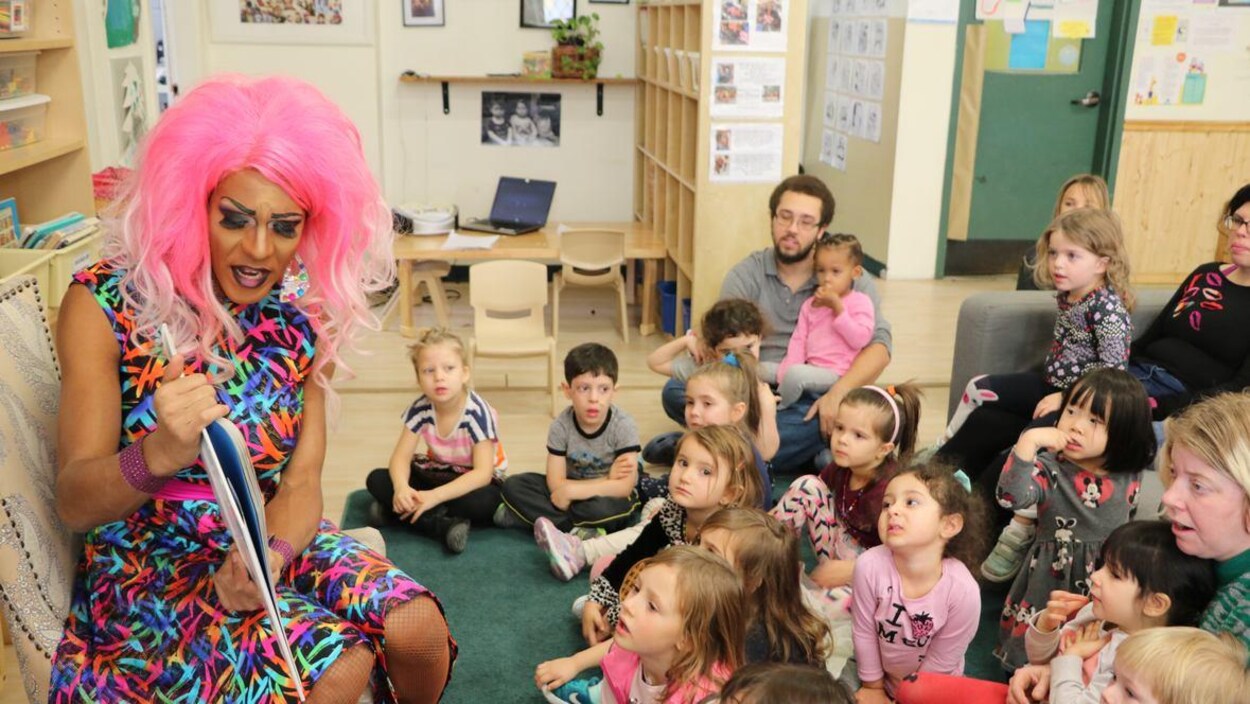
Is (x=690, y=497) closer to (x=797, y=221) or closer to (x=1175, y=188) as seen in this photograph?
(x=797, y=221)

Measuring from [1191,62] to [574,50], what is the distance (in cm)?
325

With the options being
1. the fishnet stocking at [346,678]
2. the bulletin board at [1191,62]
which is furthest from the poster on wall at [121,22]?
the bulletin board at [1191,62]

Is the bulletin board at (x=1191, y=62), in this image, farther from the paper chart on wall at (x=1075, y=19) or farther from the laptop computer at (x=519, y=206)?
the laptop computer at (x=519, y=206)

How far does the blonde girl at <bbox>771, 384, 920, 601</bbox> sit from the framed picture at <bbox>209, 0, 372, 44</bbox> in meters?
3.87

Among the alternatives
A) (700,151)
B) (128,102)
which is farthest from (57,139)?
(700,151)

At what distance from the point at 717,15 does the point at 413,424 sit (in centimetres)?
205

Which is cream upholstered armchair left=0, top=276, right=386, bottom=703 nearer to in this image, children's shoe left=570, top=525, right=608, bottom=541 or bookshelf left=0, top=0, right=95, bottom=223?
children's shoe left=570, top=525, right=608, bottom=541

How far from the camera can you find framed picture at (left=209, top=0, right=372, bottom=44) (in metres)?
5.38

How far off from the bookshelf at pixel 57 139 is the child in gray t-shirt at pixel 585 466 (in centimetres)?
154

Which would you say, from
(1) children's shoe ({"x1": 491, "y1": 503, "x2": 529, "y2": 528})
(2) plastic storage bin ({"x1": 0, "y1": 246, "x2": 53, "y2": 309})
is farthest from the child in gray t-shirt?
(2) plastic storage bin ({"x1": 0, "y1": 246, "x2": 53, "y2": 309})

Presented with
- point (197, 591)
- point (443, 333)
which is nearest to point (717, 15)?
point (443, 333)

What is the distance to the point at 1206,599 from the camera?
1759 millimetres

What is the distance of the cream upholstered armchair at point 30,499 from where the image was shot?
1.56m

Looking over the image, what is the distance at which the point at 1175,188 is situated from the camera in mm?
5883
